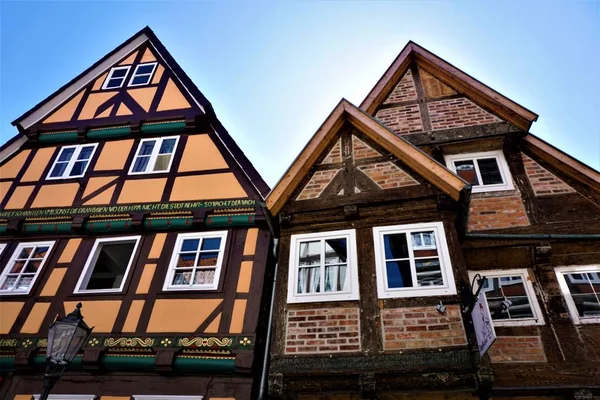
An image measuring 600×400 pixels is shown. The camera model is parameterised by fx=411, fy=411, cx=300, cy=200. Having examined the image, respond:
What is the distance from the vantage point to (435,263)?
21.8 feet

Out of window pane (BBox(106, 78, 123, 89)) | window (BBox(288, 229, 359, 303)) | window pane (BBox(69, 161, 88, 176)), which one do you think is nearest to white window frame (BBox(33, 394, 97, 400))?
window (BBox(288, 229, 359, 303))

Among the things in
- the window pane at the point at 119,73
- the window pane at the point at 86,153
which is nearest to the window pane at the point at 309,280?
the window pane at the point at 86,153

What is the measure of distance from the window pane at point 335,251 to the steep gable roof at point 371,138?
49.5 inches

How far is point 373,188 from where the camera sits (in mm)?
7645

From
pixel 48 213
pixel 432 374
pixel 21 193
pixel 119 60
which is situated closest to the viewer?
pixel 432 374

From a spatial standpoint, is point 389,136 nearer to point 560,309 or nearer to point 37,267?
point 560,309

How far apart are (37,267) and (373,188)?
738cm

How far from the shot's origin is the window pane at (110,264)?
9797 millimetres

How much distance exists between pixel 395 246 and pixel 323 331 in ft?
6.19

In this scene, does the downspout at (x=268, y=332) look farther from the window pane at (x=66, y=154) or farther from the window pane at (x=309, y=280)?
the window pane at (x=66, y=154)

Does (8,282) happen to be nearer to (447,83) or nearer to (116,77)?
(116,77)

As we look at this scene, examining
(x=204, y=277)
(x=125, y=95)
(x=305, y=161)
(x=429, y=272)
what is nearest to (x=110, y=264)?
(x=204, y=277)

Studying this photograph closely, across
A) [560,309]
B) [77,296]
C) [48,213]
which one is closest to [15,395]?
[77,296]

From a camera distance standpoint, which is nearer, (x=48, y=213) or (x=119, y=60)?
(x=48, y=213)
